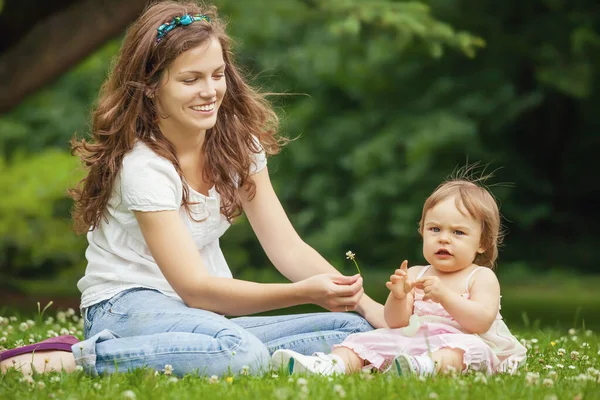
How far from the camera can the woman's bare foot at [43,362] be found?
12.1 feet

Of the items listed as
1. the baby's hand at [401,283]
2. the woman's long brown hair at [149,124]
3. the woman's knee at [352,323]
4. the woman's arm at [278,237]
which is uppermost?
the woman's long brown hair at [149,124]

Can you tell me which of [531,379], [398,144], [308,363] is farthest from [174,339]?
Answer: [398,144]

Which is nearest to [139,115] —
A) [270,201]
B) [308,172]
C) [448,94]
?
[270,201]

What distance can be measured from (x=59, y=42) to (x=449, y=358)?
6.04 metres

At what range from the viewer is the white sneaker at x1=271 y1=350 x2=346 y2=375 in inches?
141

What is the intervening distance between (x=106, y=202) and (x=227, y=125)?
26.3 inches

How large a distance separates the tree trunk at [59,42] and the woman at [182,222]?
4.44m

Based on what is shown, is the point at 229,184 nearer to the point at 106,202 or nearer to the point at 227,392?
the point at 106,202

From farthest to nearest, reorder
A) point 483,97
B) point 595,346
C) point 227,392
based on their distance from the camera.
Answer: point 483,97, point 595,346, point 227,392

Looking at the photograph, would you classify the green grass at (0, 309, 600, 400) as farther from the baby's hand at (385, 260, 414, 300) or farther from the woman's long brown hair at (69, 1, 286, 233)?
the woman's long brown hair at (69, 1, 286, 233)

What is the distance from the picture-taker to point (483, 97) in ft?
46.8

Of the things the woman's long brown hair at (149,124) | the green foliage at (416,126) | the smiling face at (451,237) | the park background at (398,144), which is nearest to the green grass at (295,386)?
the smiling face at (451,237)

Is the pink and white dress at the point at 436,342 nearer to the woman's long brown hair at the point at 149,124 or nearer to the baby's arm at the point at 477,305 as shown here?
the baby's arm at the point at 477,305

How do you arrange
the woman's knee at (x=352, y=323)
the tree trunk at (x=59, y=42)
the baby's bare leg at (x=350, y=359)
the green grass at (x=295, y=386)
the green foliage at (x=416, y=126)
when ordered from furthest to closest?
the green foliage at (x=416, y=126) < the tree trunk at (x=59, y=42) < the woman's knee at (x=352, y=323) < the baby's bare leg at (x=350, y=359) < the green grass at (x=295, y=386)
